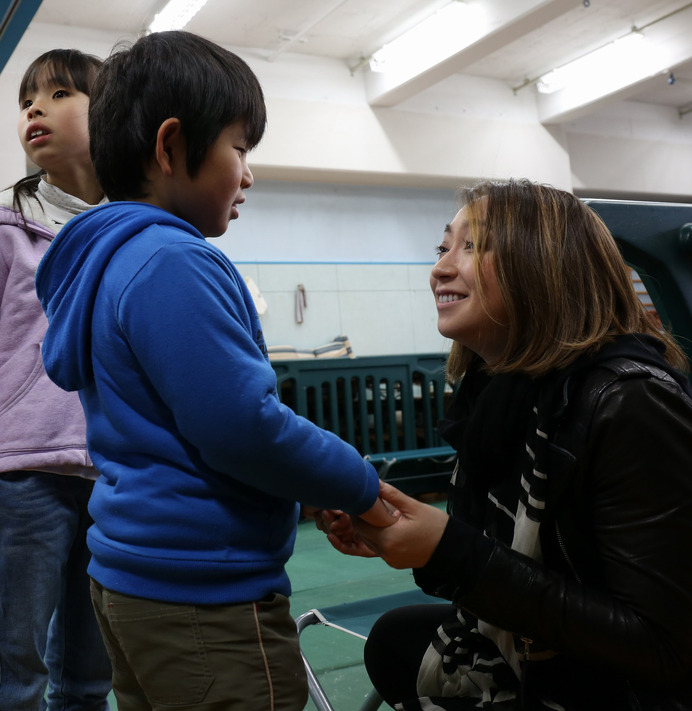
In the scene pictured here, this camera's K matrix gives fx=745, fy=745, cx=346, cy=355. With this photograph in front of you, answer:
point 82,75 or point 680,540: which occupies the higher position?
point 82,75

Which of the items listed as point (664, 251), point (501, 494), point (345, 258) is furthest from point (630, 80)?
point (501, 494)

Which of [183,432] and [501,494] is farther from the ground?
[183,432]

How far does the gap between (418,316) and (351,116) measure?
1816 millimetres

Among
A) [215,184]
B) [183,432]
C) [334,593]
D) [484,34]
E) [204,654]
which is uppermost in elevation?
[484,34]

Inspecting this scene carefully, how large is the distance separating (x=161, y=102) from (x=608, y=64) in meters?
6.40

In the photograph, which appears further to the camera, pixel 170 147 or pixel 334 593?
pixel 334 593

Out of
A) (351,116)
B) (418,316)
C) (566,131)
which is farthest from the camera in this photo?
(566,131)

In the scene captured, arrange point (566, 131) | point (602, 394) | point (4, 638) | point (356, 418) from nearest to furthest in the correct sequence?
point (602, 394)
point (4, 638)
point (356, 418)
point (566, 131)

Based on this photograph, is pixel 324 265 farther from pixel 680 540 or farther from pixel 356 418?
pixel 680 540

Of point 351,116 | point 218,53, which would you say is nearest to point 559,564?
point 218,53

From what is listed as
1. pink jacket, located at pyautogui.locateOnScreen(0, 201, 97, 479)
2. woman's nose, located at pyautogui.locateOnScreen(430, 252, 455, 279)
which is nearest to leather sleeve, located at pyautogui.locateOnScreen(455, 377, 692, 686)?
woman's nose, located at pyautogui.locateOnScreen(430, 252, 455, 279)

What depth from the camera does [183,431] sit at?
0.88 metres

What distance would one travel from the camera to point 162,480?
2.99 ft

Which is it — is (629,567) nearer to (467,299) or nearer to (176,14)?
(467,299)
